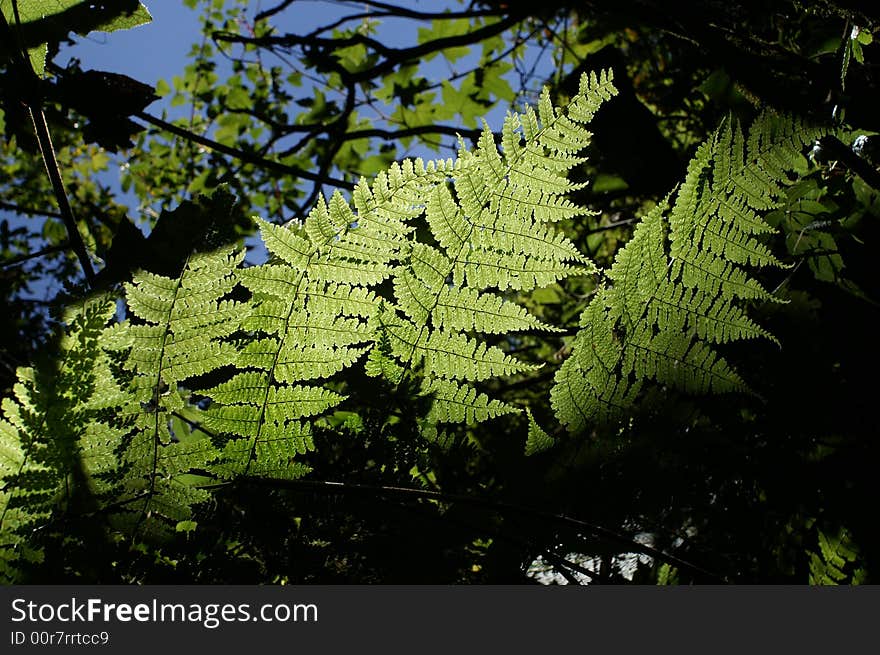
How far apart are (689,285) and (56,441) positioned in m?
0.87

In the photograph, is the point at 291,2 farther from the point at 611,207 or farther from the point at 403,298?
the point at 403,298

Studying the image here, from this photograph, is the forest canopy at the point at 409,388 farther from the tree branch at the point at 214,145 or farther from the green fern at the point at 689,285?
the tree branch at the point at 214,145

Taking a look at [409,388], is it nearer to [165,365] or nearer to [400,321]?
[400,321]

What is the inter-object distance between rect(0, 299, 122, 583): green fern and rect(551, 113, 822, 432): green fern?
2.01 ft

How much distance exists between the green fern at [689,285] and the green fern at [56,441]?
613 millimetres

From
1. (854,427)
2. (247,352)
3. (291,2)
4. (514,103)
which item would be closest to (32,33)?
(247,352)

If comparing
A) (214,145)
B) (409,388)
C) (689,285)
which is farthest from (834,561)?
(214,145)

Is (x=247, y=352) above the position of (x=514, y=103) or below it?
below

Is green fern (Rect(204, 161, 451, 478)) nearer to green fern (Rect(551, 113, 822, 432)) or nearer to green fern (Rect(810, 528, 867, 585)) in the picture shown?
green fern (Rect(551, 113, 822, 432))

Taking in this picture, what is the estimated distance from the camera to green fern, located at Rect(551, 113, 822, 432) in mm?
795

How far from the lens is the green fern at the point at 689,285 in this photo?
2.61 feet

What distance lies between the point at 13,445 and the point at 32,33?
98 cm

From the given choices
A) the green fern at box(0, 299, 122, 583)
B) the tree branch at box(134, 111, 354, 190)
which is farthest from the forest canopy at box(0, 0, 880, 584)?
the tree branch at box(134, 111, 354, 190)
